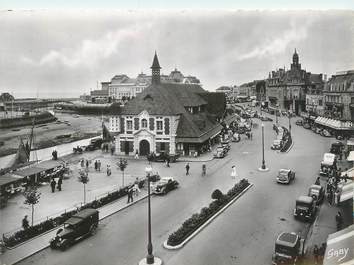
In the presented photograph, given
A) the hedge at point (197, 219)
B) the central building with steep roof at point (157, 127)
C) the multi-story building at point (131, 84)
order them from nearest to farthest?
the hedge at point (197, 219) → the central building with steep roof at point (157, 127) → the multi-story building at point (131, 84)

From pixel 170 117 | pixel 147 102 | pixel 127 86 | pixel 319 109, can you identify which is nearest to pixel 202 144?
pixel 170 117

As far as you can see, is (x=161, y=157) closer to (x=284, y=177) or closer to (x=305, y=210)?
(x=284, y=177)

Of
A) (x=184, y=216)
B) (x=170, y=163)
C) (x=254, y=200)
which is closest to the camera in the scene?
(x=184, y=216)

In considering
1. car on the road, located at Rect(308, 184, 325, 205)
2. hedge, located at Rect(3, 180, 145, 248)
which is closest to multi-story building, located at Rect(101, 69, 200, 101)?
car on the road, located at Rect(308, 184, 325, 205)

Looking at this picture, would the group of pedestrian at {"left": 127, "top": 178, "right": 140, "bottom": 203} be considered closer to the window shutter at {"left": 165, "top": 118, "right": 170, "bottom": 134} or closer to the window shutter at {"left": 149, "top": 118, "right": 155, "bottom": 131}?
the window shutter at {"left": 165, "top": 118, "right": 170, "bottom": 134}

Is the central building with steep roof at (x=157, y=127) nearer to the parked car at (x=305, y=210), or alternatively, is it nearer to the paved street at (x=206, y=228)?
the paved street at (x=206, y=228)

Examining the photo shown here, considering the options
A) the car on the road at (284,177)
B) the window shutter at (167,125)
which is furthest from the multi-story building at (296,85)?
the car on the road at (284,177)

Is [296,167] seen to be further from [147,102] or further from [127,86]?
[127,86]
